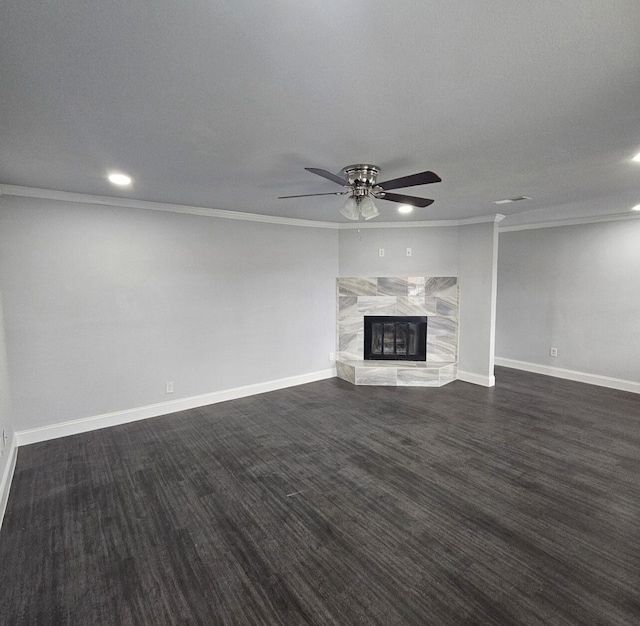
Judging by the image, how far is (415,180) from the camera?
242 centimetres

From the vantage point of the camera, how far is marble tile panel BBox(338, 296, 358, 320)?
582cm

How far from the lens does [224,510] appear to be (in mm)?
2527

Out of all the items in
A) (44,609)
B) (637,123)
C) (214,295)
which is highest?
(637,123)

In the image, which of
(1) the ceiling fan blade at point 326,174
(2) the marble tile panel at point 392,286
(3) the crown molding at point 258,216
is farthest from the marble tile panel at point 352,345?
(1) the ceiling fan blade at point 326,174

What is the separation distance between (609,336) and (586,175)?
129 inches

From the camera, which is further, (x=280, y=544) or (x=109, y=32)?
(x=280, y=544)

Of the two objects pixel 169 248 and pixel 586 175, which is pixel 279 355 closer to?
pixel 169 248

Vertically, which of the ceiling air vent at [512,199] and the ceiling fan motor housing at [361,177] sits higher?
the ceiling air vent at [512,199]

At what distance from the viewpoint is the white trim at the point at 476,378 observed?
17.6 feet

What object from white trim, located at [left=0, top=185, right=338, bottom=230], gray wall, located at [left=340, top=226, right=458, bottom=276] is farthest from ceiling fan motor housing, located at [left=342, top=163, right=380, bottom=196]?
gray wall, located at [left=340, top=226, right=458, bottom=276]

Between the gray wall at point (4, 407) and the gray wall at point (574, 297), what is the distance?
266 inches

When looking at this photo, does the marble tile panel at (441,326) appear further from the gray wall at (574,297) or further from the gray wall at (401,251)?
the gray wall at (574,297)

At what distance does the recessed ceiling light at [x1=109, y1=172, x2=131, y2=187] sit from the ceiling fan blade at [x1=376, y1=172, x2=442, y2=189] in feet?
7.05

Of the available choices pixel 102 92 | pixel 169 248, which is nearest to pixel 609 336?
pixel 169 248
